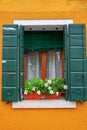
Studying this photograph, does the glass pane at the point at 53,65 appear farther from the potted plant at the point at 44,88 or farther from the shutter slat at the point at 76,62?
the shutter slat at the point at 76,62

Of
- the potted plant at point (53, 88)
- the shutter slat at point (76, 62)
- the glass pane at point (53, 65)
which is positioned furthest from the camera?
the glass pane at point (53, 65)

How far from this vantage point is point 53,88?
629cm

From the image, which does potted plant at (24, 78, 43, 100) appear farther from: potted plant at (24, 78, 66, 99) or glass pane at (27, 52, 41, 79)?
glass pane at (27, 52, 41, 79)

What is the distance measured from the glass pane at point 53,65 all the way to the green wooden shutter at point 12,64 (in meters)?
0.75

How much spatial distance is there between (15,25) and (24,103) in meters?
1.53

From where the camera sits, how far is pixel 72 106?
20.4 ft

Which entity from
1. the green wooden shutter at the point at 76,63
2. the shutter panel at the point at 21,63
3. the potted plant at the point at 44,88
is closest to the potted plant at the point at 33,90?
the potted plant at the point at 44,88

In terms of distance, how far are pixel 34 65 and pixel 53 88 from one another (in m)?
0.76

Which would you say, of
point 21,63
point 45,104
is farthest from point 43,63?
point 45,104

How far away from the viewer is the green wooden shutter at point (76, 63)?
6133mm

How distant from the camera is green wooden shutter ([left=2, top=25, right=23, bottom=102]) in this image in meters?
6.13

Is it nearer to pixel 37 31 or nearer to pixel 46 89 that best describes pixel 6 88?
pixel 46 89

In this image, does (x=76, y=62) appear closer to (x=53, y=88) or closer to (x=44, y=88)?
(x=53, y=88)

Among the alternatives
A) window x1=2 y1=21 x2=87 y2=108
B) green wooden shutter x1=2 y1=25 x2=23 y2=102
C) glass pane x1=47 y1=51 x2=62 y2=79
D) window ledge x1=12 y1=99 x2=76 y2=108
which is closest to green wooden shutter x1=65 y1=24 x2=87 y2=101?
window x1=2 y1=21 x2=87 y2=108
